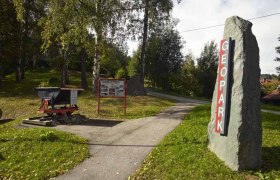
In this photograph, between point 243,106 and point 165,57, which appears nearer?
point 243,106

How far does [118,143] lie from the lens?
33.1 ft

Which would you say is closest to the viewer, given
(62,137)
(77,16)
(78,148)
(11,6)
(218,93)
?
(218,93)

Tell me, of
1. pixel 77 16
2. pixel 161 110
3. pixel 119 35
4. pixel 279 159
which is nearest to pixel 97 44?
pixel 77 16

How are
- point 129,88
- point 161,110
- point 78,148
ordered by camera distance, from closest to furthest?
point 78,148 < point 161,110 < point 129,88

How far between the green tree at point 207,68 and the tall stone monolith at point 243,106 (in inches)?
1266

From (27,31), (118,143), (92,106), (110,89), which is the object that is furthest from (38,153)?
(27,31)

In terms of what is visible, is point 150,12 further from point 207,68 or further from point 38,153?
point 207,68

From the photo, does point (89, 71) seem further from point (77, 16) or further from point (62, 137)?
point (62, 137)

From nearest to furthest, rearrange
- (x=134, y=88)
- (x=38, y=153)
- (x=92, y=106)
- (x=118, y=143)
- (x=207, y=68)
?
(x=38, y=153), (x=118, y=143), (x=92, y=106), (x=134, y=88), (x=207, y=68)

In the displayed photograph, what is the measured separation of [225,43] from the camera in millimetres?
7590

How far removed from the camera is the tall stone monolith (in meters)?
6.83

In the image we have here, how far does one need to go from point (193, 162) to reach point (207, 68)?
1546 inches

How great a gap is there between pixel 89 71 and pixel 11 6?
25.8 metres

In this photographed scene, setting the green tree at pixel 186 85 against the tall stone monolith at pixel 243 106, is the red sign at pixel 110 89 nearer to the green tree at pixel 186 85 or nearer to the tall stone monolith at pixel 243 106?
the tall stone monolith at pixel 243 106
